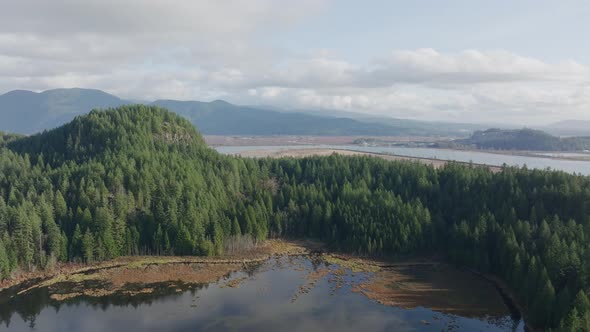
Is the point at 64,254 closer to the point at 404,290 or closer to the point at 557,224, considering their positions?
the point at 404,290

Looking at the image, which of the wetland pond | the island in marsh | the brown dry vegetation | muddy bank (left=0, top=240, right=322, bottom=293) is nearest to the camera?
the wetland pond

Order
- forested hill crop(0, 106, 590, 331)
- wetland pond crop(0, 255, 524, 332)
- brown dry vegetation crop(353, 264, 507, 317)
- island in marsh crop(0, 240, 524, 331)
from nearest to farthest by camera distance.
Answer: wetland pond crop(0, 255, 524, 332), island in marsh crop(0, 240, 524, 331), brown dry vegetation crop(353, 264, 507, 317), forested hill crop(0, 106, 590, 331)

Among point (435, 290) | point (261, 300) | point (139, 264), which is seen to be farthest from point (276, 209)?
point (435, 290)

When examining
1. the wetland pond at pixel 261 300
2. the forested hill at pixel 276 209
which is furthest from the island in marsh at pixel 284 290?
the forested hill at pixel 276 209

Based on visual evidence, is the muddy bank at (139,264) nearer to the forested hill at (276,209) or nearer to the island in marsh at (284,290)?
the island in marsh at (284,290)

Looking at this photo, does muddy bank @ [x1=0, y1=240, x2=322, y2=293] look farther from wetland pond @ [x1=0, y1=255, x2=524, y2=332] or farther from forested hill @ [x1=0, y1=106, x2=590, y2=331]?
forested hill @ [x1=0, y1=106, x2=590, y2=331]

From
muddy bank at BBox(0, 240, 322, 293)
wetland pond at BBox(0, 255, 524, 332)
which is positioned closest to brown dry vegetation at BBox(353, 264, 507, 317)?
wetland pond at BBox(0, 255, 524, 332)
